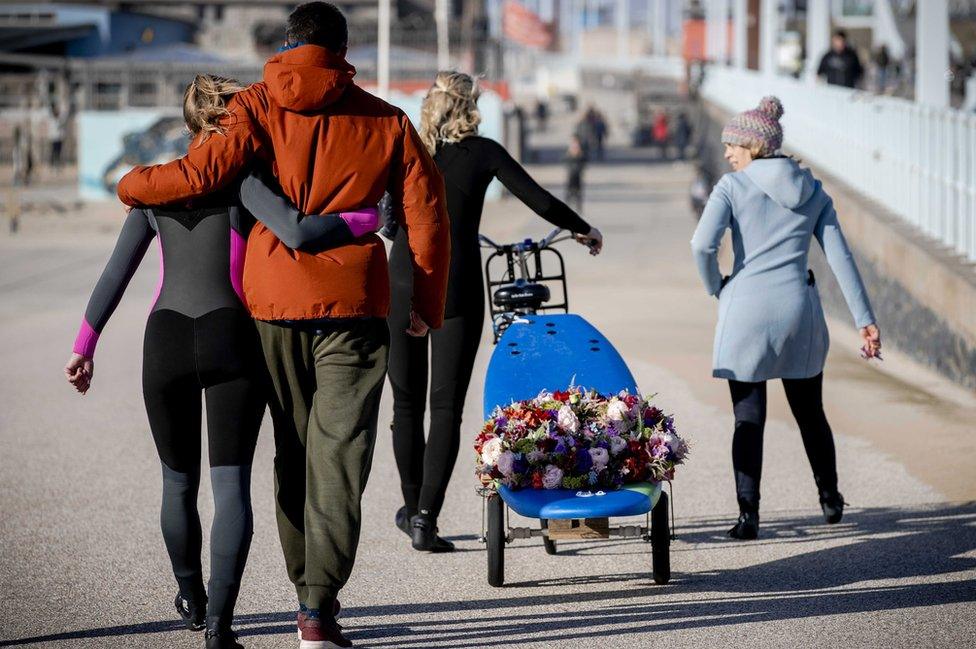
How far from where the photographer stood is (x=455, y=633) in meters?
5.35

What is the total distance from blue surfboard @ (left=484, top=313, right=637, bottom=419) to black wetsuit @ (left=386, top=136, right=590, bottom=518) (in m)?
0.22

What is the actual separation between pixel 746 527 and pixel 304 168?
2678 mm

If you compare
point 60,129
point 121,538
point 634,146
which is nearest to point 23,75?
point 60,129

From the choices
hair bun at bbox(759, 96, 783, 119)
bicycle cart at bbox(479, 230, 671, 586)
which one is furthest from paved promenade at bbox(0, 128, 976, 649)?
hair bun at bbox(759, 96, 783, 119)

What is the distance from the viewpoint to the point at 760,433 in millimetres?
6598

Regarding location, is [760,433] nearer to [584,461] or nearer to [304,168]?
[584,461]

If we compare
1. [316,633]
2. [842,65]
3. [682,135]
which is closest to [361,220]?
[316,633]

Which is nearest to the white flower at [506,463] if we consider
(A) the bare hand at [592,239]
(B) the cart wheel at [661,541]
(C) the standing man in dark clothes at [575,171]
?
(B) the cart wheel at [661,541]

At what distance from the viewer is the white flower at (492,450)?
5.78 meters

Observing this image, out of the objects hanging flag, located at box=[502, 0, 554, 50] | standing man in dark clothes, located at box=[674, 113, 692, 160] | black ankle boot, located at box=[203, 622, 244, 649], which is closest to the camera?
black ankle boot, located at box=[203, 622, 244, 649]

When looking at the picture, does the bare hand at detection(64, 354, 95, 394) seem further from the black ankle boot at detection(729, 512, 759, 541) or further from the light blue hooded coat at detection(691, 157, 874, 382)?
the black ankle boot at detection(729, 512, 759, 541)

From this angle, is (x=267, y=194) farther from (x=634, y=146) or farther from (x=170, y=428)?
(x=634, y=146)

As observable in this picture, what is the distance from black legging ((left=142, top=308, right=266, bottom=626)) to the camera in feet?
16.0

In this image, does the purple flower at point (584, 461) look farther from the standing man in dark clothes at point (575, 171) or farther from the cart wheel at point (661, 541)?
the standing man in dark clothes at point (575, 171)
